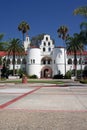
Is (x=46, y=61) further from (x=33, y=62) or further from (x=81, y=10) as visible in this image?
(x=81, y=10)

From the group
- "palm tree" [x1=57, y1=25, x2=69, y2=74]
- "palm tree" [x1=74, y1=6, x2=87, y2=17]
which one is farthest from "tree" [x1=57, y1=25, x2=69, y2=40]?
"palm tree" [x1=74, y1=6, x2=87, y2=17]

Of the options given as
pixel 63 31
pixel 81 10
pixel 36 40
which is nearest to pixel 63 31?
pixel 63 31

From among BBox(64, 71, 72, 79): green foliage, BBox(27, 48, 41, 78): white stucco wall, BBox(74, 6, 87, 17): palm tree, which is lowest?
BBox(64, 71, 72, 79): green foliage

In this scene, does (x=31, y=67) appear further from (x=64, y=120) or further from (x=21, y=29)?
(x=64, y=120)

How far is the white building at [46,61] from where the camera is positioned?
275 feet

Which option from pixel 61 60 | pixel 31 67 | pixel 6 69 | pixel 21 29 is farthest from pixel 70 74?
pixel 21 29

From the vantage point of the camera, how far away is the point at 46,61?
289 feet

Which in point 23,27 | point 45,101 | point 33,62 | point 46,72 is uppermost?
point 23,27

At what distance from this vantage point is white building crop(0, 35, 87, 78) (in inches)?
3305

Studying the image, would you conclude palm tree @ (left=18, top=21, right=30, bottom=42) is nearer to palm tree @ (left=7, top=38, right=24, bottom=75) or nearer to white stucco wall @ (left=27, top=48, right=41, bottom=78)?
white stucco wall @ (left=27, top=48, right=41, bottom=78)

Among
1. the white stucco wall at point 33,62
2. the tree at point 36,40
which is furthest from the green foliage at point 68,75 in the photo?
the tree at point 36,40

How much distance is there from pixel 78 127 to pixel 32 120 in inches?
66.7

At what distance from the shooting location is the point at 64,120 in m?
8.55

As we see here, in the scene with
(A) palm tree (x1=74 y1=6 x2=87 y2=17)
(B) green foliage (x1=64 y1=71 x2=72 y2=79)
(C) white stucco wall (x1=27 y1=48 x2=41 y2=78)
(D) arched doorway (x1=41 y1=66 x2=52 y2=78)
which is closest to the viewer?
(A) palm tree (x1=74 y1=6 x2=87 y2=17)
